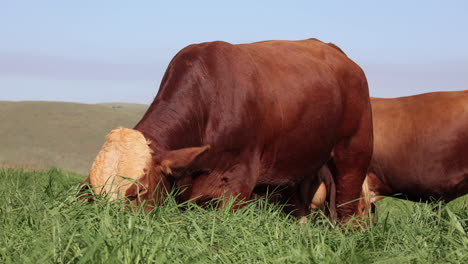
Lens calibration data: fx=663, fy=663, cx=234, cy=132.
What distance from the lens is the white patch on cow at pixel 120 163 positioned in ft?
14.7

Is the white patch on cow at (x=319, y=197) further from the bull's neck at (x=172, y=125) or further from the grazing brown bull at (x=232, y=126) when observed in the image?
the bull's neck at (x=172, y=125)

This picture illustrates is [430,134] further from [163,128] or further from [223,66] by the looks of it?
[163,128]

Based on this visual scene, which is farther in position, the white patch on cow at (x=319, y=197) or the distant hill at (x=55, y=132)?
the distant hill at (x=55, y=132)

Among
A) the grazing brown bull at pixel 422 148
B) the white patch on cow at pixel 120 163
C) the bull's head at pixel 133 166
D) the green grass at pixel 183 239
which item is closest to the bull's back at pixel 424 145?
the grazing brown bull at pixel 422 148

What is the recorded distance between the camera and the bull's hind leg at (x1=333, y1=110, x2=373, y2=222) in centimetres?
724

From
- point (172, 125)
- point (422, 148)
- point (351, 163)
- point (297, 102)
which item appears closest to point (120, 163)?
point (172, 125)

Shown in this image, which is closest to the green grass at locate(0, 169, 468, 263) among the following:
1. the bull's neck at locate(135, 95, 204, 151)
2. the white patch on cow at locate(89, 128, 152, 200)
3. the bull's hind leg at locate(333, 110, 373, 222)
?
the white patch on cow at locate(89, 128, 152, 200)

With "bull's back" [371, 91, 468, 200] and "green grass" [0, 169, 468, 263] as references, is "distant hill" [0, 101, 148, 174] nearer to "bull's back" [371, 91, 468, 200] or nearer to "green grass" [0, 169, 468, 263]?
"bull's back" [371, 91, 468, 200]

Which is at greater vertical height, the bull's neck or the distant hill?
the bull's neck

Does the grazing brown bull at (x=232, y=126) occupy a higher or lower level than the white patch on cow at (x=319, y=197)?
higher

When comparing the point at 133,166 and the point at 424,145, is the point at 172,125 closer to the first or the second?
the point at 133,166

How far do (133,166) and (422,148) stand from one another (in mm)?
5250

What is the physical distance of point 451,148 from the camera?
860cm

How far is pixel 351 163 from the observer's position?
7.33 meters
